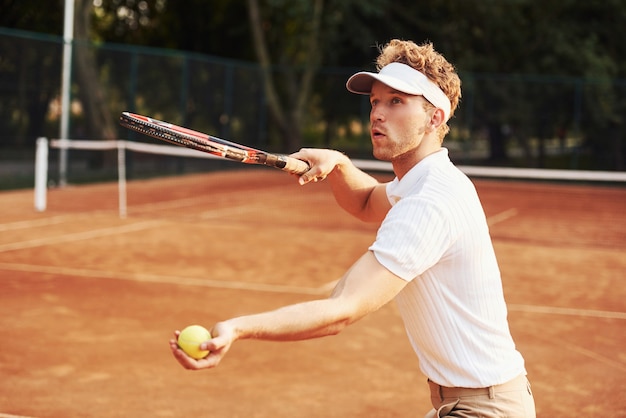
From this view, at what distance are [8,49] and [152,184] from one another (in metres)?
5.23

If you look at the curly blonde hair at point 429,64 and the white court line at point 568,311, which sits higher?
the curly blonde hair at point 429,64

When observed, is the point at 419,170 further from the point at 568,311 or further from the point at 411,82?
the point at 568,311

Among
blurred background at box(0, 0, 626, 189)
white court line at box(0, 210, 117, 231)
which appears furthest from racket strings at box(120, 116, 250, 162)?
blurred background at box(0, 0, 626, 189)

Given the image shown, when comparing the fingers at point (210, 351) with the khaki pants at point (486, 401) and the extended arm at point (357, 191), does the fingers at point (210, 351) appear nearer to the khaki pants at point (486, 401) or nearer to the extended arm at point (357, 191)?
the khaki pants at point (486, 401)

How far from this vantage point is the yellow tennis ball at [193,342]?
7.77 feet

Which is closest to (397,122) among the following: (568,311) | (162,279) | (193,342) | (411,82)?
(411,82)

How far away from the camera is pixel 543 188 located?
24828 mm

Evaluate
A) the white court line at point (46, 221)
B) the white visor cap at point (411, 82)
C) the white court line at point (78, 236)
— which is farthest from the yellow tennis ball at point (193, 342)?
the white court line at point (46, 221)

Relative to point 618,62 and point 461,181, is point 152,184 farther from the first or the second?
point 461,181

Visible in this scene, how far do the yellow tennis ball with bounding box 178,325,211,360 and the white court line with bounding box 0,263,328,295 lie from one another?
6546 mm

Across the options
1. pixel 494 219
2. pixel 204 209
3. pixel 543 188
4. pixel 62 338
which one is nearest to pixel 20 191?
pixel 204 209

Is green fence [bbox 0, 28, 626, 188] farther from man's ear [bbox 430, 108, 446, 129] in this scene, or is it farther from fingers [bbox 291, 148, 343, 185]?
man's ear [bbox 430, 108, 446, 129]

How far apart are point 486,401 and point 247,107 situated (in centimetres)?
2461

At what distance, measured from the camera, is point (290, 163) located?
350cm
